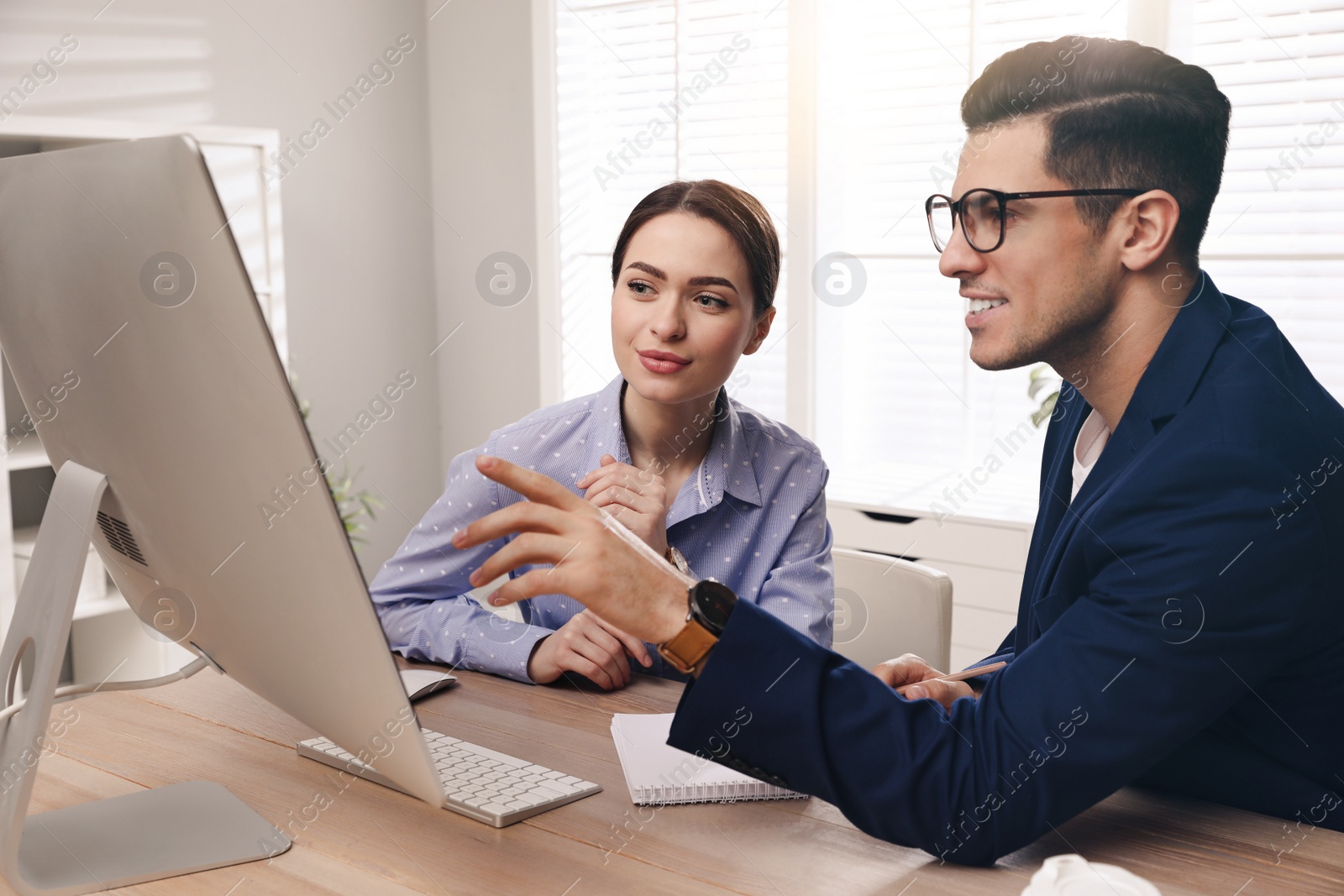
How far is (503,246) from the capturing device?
161 inches

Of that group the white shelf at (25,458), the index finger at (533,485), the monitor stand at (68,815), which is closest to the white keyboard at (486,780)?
the monitor stand at (68,815)

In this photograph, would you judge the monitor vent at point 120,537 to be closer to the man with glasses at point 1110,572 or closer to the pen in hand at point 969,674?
the man with glasses at point 1110,572

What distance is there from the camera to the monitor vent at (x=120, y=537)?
32.0 inches

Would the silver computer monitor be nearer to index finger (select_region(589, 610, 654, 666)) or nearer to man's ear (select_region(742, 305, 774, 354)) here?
index finger (select_region(589, 610, 654, 666))

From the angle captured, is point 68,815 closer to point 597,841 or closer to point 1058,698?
point 597,841

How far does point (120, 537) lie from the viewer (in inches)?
32.7

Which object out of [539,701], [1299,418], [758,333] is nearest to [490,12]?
[758,333]

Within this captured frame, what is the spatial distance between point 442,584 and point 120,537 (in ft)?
2.26

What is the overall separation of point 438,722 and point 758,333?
0.83m

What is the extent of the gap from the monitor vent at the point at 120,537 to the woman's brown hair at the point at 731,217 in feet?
2.98

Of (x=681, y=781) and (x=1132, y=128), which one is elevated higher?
(x=1132, y=128)

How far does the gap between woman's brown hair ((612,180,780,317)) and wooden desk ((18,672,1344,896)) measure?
2.54ft

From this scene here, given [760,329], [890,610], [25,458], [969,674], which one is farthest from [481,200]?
[969,674]

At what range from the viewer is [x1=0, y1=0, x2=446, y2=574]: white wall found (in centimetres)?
312
